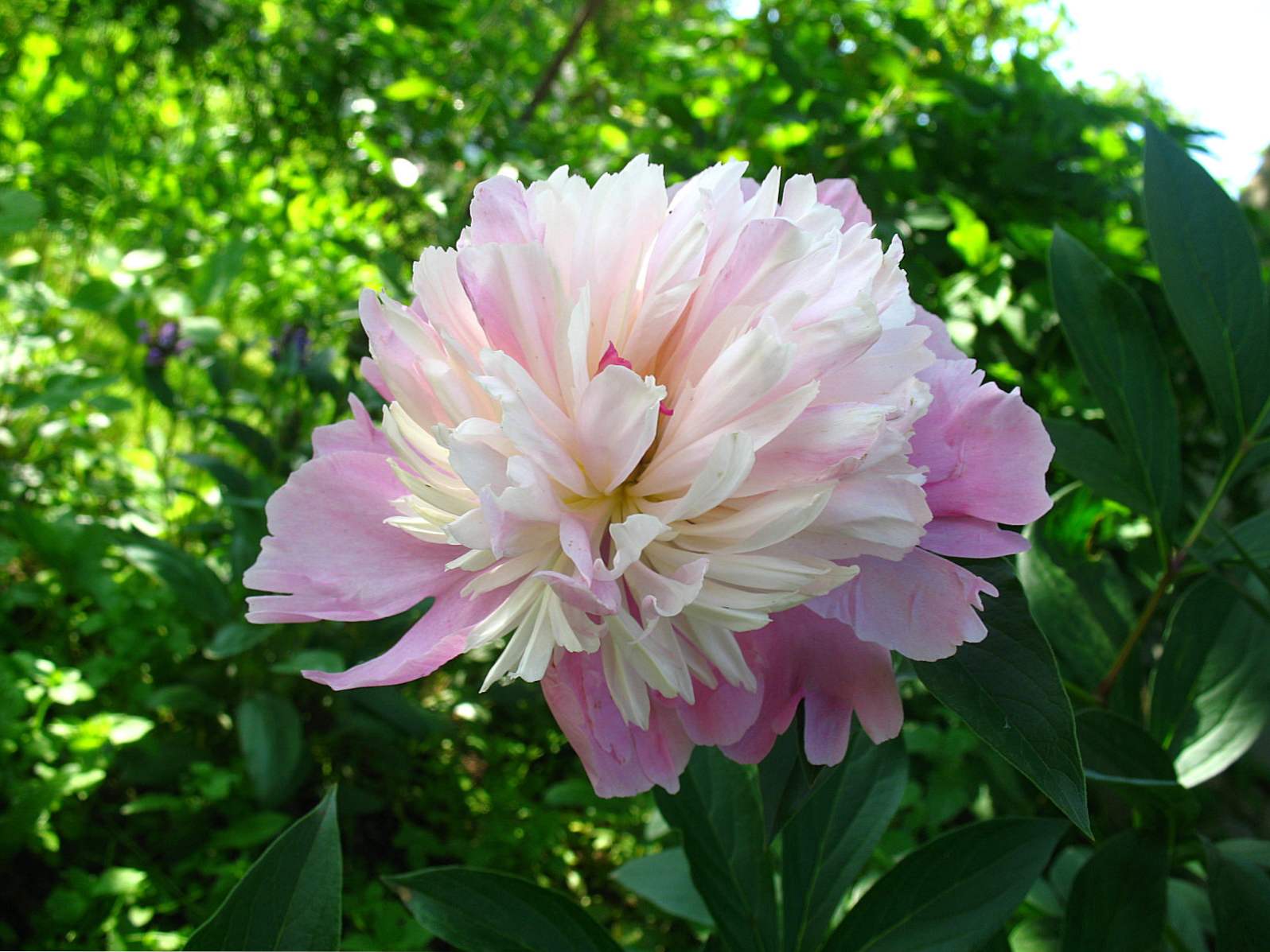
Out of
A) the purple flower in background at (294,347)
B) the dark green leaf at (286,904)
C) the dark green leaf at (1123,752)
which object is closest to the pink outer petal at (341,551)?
the dark green leaf at (286,904)

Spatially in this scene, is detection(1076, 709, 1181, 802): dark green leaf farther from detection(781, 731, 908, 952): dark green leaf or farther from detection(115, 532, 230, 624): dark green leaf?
detection(115, 532, 230, 624): dark green leaf

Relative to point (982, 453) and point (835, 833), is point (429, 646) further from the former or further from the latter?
point (835, 833)

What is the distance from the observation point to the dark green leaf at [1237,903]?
60 cm

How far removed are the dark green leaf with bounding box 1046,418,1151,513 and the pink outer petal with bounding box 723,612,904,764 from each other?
1.18 ft

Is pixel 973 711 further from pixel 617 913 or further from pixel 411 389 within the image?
pixel 617 913

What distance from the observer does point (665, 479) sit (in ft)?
1.29

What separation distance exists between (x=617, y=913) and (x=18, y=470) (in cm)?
134

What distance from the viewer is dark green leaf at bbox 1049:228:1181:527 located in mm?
→ 667

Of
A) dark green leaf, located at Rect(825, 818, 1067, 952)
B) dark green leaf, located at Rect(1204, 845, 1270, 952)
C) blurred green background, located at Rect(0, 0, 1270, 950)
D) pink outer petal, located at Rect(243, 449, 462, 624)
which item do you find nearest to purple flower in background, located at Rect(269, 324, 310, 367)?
blurred green background, located at Rect(0, 0, 1270, 950)

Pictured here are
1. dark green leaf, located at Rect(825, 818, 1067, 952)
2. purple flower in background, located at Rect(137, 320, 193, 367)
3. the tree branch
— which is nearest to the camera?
dark green leaf, located at Rect(825, 818, 1067, 952)

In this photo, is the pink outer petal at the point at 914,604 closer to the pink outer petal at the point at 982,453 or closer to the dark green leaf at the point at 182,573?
the pink outer petal at the point at 982,453

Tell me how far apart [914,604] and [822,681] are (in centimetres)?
6

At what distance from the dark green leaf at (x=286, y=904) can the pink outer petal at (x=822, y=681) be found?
23cm

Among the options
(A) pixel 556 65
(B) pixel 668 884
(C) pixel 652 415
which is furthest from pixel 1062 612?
(A) pixel 556 65
